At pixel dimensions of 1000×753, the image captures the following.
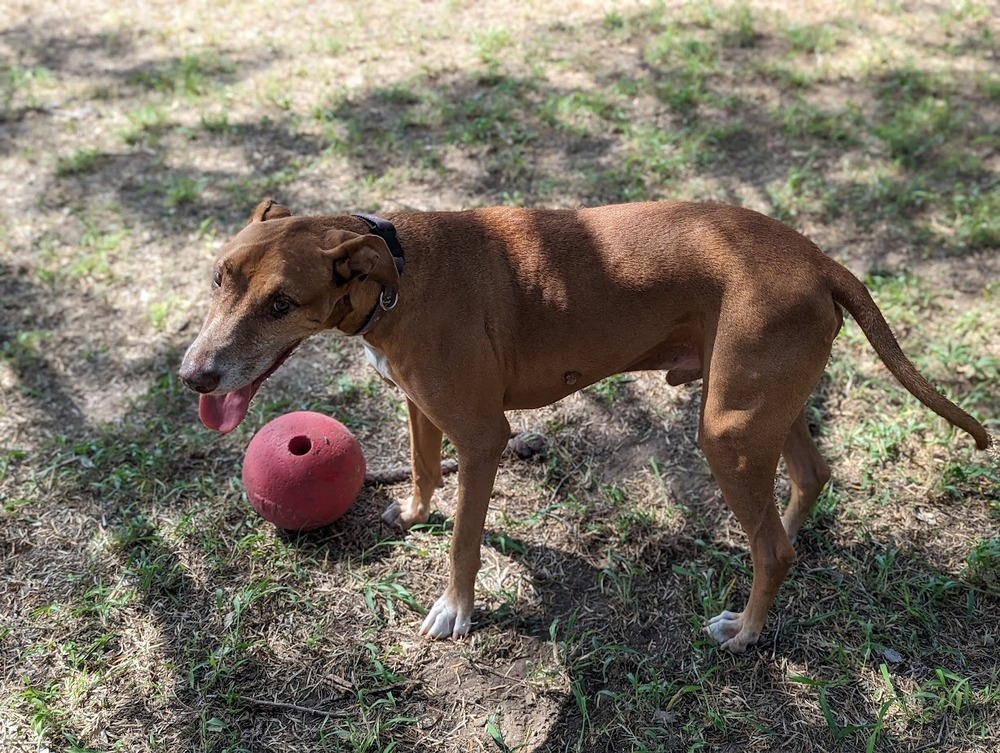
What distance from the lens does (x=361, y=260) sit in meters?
2.91

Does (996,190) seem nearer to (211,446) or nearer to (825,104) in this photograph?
(825,104)

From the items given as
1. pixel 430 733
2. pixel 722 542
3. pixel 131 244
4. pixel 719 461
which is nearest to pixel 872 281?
pixel 722 542

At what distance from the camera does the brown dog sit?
115 inches

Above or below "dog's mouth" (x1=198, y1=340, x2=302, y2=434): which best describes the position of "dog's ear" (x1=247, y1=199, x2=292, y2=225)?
above

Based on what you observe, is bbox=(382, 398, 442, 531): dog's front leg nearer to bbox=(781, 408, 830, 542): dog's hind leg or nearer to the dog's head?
the dog's head

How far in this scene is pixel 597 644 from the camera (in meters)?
3.53

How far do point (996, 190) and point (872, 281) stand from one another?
1.45 m

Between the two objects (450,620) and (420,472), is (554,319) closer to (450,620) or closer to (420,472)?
(420,472)

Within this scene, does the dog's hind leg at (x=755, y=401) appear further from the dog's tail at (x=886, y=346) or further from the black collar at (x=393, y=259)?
the black collar at (x=393, y=259)

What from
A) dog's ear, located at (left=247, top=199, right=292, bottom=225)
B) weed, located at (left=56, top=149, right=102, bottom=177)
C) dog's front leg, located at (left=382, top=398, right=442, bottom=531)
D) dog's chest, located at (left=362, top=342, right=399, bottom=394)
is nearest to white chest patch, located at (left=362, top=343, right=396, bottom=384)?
dog's chest, located at (left=362, top=342, right=399, bottom=394)

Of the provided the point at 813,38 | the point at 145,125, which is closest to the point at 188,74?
the point at 145,125

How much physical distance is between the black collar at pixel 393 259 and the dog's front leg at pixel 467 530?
1.79 feet

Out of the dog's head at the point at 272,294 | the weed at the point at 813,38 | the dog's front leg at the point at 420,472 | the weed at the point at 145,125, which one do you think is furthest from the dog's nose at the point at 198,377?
the weed at the point at 813,38

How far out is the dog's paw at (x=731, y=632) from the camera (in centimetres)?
347
